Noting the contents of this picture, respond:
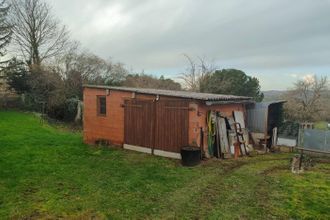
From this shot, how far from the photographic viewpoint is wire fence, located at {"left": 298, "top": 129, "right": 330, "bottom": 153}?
1149cm

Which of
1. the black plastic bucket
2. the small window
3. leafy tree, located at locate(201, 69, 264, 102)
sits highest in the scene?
leafy tree, located at locate(201, 69, 264, 102)

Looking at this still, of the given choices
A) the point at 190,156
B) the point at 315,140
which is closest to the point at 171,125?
the point at 190,156

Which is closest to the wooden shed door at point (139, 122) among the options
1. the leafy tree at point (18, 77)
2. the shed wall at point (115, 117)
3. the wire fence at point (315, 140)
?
the shed wall at point (115, 117)

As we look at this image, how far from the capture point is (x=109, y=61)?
29.2 metres

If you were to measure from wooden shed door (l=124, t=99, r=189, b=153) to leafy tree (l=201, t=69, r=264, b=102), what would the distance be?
17910mm

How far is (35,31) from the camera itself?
2741cm

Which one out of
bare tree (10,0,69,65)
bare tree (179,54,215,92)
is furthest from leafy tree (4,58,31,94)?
bare tree (179,54,215,92)

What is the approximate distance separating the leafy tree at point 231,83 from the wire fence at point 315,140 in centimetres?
1817

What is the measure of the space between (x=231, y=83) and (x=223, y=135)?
19.5m

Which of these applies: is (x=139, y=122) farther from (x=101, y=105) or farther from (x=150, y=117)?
(x=101, y=105)

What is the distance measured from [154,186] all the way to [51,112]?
18899mm

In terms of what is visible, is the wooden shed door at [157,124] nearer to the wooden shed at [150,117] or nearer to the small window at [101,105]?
the wooden shed at [150,117]

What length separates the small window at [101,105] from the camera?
45.8 feet

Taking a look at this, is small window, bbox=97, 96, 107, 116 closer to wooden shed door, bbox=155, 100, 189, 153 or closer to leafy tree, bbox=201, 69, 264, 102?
wooden shed door, bbox=155, 100, 189, 153
